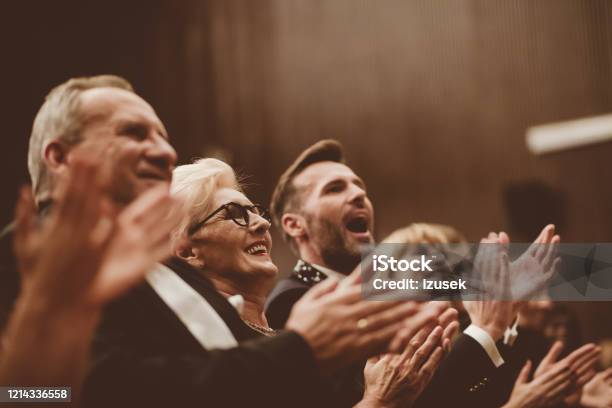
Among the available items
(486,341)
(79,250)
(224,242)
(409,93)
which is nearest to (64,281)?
(79,250)

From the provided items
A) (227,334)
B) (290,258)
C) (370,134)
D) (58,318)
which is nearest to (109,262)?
(58,318)

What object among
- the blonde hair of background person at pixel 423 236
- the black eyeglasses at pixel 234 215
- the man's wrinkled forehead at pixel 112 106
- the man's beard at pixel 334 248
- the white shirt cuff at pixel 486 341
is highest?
the man's wrinkled forehead at pixel 112 106

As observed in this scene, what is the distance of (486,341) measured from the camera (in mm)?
1660

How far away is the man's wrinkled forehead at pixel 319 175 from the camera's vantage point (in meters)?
2.15

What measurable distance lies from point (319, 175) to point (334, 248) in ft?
0.88

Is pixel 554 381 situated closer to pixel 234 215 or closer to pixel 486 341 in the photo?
pixel 486 341

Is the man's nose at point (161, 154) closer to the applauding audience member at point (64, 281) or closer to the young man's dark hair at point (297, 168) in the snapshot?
the applauding audience member at point (64, 281)

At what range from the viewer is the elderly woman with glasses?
5.25 feet

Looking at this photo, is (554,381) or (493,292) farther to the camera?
(554,381)

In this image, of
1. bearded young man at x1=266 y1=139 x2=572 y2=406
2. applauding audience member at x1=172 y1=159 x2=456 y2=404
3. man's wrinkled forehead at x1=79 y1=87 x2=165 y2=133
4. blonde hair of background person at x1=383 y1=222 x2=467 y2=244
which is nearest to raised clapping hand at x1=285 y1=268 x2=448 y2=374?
man's wrinkled forehead at x1=79 y1=87 x2=165 y2=133

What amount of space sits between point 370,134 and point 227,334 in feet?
12.2

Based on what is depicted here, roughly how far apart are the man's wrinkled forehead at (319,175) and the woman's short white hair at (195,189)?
53cm

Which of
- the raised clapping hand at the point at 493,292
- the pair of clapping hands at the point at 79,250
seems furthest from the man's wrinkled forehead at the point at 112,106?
the raised clapping hand at the point at 493,292

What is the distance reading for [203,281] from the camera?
1136mm
